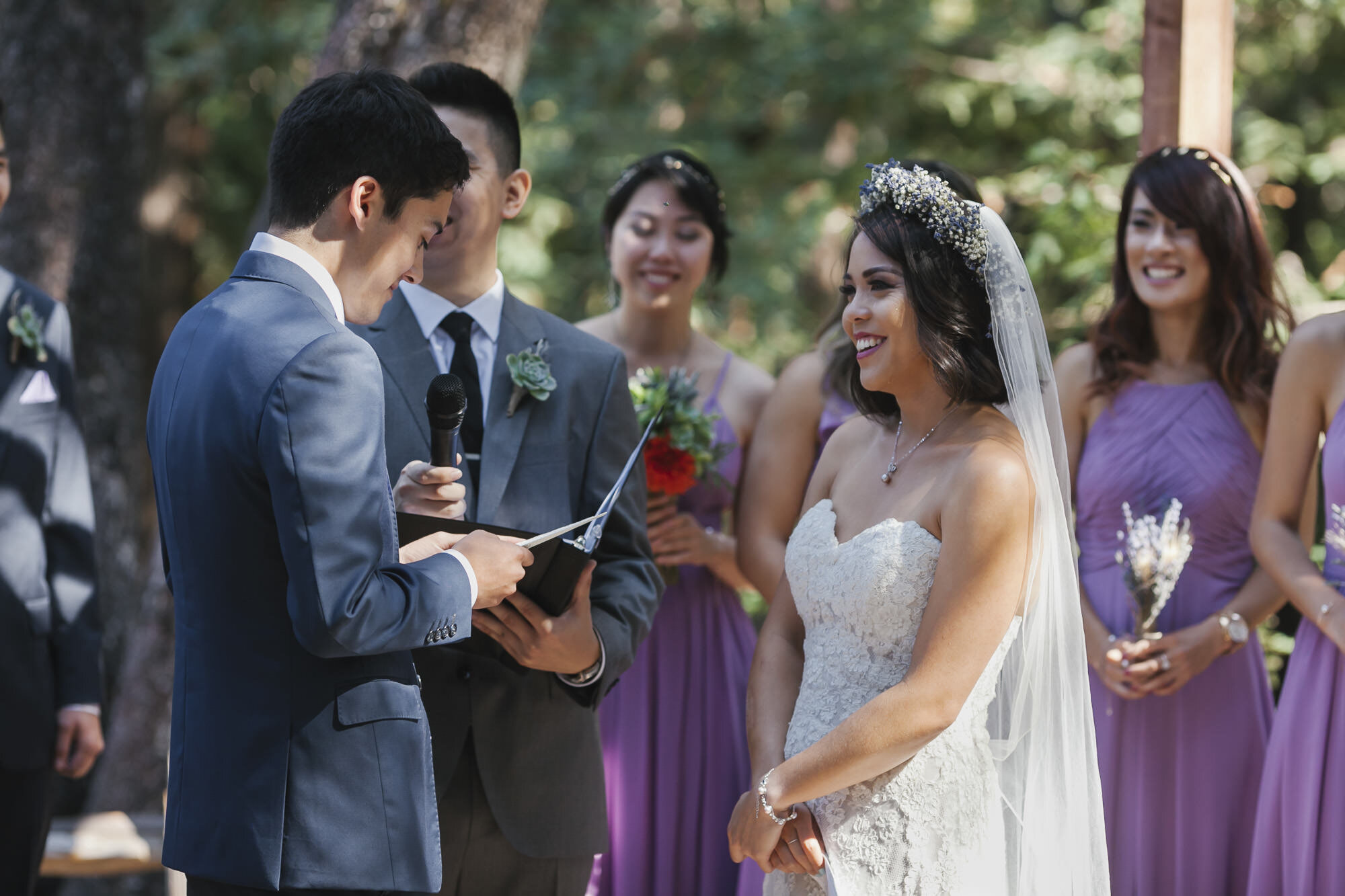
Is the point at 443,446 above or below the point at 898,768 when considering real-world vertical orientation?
above

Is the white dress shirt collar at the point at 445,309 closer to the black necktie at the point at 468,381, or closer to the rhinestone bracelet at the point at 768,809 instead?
the black necktie at the point at 468,381

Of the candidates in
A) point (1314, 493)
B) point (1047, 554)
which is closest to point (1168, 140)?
point (1314, 493)

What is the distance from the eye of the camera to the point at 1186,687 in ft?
12.4

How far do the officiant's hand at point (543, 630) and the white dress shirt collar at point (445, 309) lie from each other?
0.71 m

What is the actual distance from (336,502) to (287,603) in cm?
20

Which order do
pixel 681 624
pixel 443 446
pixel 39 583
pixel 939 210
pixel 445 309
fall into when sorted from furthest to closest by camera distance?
pixel 681 624, pixel 39 583, pixel 445 309, pixel 939 210, pixel 443 446

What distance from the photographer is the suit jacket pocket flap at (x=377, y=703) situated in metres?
2.22

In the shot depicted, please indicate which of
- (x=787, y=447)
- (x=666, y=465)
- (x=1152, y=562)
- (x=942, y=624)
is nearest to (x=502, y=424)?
(x=666, y=465)

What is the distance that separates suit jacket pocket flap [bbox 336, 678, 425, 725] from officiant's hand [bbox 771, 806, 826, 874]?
2.93 ft

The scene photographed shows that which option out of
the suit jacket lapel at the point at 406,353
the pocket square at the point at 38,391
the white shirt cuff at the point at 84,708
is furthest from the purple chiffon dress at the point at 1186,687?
the pocket square at the point at 38,391

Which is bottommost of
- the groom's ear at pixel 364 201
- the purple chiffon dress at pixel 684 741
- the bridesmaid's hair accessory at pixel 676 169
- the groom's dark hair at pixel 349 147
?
the purple chiffon dress at pixel 684 741

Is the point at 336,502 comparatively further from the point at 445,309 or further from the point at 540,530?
the point at 445,309

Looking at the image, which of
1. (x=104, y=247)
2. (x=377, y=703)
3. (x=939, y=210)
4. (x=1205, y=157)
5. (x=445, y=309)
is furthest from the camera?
(x=104, y=247)

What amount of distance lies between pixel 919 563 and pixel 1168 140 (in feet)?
8.00
